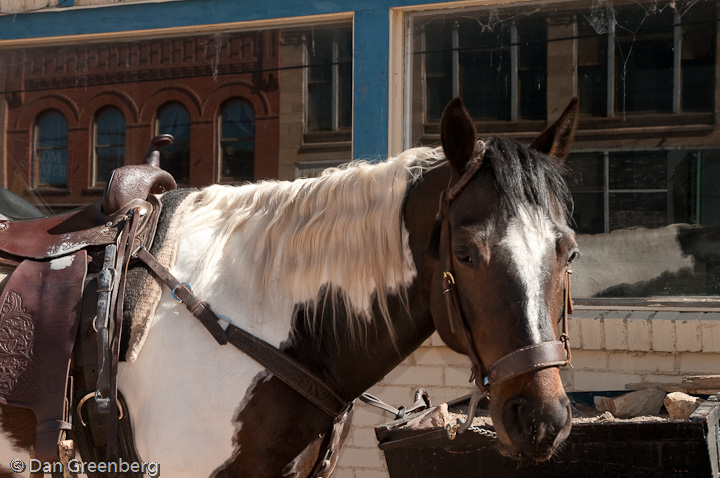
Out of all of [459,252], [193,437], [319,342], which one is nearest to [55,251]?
[193,437]

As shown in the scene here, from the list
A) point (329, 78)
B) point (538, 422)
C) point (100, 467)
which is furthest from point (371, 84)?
point (538, 422)

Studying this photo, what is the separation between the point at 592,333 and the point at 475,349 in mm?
2481

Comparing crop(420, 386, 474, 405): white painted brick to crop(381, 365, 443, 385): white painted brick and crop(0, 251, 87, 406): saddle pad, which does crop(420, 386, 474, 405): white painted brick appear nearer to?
crop(381, 365, 443, 385): white painted brick

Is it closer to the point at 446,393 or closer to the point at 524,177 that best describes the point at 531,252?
the point at 524,177

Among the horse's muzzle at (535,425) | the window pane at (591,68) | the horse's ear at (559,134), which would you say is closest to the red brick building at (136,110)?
→ the window pane at (591,68)

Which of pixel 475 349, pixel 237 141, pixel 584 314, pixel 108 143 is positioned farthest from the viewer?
pixel 108 143

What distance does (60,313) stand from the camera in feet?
6.97

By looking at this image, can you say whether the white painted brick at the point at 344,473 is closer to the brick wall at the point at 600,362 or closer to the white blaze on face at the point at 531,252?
the brick wall at the point at 600,362

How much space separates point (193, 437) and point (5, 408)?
588mm

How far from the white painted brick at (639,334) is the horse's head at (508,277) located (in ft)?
7.41

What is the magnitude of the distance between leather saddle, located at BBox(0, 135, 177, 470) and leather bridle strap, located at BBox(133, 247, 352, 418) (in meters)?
0.21

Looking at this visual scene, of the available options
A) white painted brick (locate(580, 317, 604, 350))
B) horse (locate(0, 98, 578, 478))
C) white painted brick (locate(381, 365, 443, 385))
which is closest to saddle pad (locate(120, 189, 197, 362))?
horse (locate(0, 98, 578, 478))

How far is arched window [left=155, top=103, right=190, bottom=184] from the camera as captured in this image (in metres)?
5.18

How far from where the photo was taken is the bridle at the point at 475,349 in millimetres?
1732
